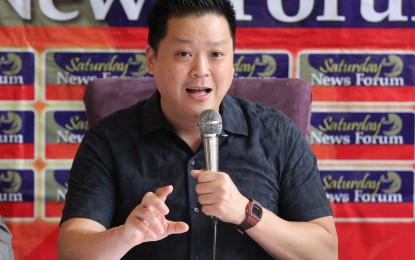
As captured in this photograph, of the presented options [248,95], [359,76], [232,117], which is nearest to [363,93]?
[359,76]

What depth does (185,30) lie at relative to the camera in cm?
149

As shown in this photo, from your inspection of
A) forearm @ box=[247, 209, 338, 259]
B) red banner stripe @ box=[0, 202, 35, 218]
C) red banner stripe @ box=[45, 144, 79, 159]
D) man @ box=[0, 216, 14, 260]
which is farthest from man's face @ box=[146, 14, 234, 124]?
red banner stripe @ box=[0, 202, 35, 218]

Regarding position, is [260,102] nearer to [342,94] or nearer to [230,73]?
[230,73]

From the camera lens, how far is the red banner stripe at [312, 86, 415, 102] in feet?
7.95

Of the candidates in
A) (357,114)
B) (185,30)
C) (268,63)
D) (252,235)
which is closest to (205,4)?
(185,30)

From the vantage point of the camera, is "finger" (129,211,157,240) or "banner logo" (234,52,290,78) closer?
"finger" (129,211,157,240)

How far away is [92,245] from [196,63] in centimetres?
44

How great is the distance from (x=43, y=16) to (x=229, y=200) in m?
1.36

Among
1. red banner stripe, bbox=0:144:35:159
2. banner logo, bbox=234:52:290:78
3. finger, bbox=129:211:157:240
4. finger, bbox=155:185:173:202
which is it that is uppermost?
banner logo, bbox=234:52:290:78

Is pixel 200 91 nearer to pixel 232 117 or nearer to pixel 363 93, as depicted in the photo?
pixel 232 117

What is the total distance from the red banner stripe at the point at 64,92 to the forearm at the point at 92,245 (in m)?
1.03

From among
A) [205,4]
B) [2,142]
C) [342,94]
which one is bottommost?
[2,142]

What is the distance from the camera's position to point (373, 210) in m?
2.45

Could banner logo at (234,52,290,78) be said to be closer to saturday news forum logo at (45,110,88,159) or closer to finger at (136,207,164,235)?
saturday news forum logo at (45,110,88,159)
